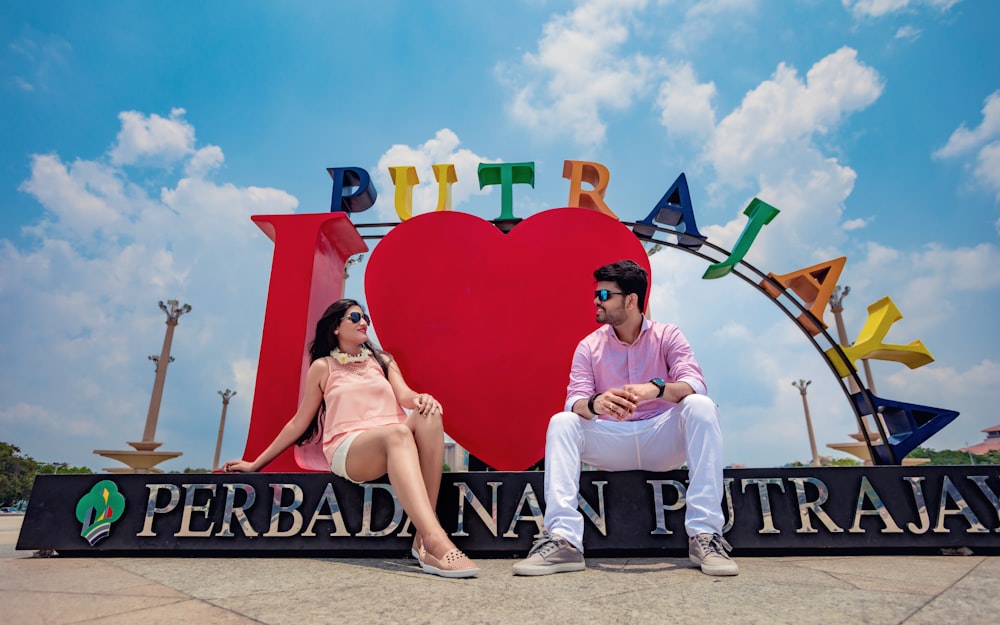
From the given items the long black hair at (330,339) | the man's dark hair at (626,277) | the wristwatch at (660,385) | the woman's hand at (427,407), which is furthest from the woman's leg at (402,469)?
the man's dark hair at (626,277)

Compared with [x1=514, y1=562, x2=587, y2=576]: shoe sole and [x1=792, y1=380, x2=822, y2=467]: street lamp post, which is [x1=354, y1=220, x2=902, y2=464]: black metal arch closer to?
[x1=514, y1=562, x2=587, y2=576]: shoe sole

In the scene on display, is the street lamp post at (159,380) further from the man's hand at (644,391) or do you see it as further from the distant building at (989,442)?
the distant building at (989,442)

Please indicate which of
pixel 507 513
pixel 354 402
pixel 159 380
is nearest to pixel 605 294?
pixel 507 513

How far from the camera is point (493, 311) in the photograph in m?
4.28

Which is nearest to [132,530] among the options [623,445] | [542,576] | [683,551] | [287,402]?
[287,402]

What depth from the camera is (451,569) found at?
2.02m

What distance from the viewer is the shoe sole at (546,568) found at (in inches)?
78.4

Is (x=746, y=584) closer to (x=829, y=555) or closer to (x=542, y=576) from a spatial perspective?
(x=542, y=576)

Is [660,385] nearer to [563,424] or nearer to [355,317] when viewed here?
[563,424]

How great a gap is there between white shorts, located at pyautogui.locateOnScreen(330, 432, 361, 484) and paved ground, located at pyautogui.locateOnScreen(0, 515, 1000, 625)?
0.44 m

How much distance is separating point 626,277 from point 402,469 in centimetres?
150

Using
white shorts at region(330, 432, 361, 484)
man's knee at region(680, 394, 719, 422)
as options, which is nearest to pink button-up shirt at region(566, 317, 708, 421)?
man's knee at region(680, 394, 719, 422)

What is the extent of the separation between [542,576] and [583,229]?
120 inches

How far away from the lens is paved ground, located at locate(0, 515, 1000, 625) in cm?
140
